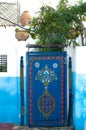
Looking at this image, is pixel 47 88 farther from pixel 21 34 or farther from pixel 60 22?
pixel 60 22

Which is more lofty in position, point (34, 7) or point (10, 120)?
point (34, 7)

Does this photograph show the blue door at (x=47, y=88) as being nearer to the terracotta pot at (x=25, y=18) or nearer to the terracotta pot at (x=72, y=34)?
the terracotta pot at (x=72, y=34)

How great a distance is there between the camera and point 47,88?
10914 mm

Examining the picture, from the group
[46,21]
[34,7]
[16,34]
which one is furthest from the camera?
[34,7]

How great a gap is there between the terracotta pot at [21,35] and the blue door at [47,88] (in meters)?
0.51

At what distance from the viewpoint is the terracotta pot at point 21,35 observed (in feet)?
35.3

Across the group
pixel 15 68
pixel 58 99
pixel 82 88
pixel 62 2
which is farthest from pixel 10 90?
pixel 62 2

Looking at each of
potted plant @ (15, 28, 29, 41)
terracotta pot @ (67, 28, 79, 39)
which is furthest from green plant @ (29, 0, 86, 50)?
potted plant @ (15, 28, 29, 41)

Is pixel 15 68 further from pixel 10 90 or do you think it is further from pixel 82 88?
pixel 82 88

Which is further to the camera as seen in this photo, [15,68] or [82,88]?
[15,68]

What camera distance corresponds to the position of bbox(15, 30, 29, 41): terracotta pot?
424 inches

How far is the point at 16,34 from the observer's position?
10.8 meters

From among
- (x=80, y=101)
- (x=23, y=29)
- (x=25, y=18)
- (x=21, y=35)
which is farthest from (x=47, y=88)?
(x=25, y=18)

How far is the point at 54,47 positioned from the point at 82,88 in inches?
63.9
